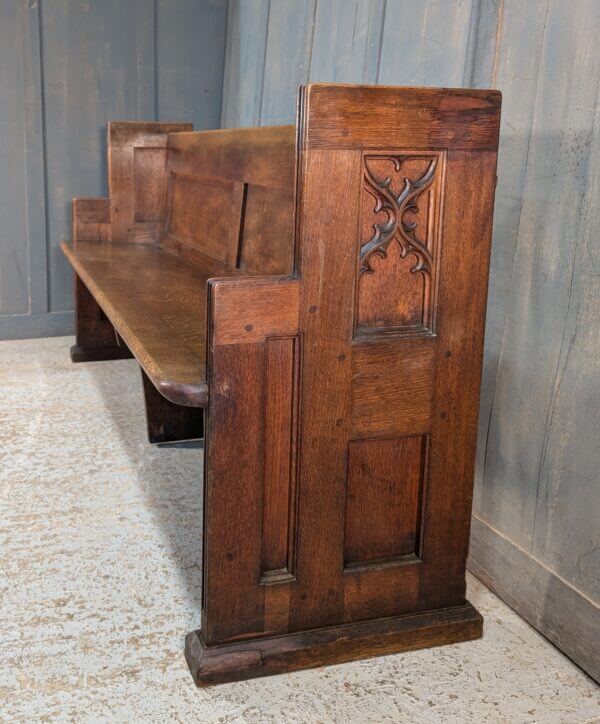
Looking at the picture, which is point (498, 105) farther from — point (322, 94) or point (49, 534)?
point (49, 534)

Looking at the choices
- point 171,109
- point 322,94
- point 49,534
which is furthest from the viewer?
point 171,109

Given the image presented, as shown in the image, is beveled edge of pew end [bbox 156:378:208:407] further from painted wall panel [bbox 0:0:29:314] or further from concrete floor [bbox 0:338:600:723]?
painted wall panel [bbox 0:0:29:314]

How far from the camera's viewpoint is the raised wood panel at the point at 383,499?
6.35 ft

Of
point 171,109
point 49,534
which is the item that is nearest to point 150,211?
point 171,109

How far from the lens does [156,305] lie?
8.78 feet

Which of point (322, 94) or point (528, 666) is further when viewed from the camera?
point (528, 666)

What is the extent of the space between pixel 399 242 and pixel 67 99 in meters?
3.16

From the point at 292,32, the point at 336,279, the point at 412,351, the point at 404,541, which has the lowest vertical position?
the point at 404,541

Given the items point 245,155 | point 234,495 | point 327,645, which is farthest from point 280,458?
point 245,155

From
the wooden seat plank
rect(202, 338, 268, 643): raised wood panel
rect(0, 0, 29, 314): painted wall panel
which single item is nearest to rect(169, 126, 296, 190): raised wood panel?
the wooden seat plank

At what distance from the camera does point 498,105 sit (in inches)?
72.0

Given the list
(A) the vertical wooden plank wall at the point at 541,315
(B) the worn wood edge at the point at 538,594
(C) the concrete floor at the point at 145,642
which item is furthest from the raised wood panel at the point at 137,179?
(B) the worn wood edge at the point at 538,594

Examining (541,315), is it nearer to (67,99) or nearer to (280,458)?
(280,458)

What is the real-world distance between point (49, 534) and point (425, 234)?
1394 mm
